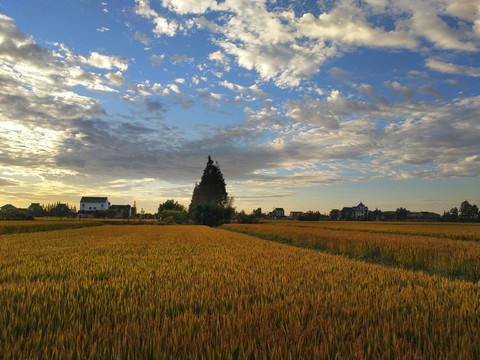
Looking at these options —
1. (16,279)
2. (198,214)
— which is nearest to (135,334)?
(16,279)

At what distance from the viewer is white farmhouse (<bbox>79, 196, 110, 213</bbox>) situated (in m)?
140

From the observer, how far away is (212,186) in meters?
86.6

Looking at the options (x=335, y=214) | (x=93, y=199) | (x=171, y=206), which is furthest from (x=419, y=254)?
(x=335, y=214)

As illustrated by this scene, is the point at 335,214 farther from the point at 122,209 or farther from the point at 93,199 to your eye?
the point at 93,199

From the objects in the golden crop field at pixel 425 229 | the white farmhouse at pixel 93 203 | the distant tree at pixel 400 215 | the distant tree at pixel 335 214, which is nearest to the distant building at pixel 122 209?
the white farmhouse at pixel 93 203

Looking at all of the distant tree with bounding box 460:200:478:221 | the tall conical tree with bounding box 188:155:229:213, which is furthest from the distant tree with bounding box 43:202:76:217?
the distant tree with bounding box 460:200:478:221

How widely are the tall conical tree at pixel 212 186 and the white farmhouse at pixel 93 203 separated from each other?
260 ft

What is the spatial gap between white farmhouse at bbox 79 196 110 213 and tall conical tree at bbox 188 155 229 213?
3124 inches

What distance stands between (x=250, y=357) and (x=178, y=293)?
2.57 metres

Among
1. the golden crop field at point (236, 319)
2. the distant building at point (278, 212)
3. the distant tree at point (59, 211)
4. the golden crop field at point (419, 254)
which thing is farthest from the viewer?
the distant building at point (278, 212)

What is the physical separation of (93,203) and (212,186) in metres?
87.5

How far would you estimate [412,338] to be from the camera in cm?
300

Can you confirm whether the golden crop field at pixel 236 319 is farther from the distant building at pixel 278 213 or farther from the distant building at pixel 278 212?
the distant building at pixel 278 212

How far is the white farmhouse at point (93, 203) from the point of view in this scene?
460 feet
